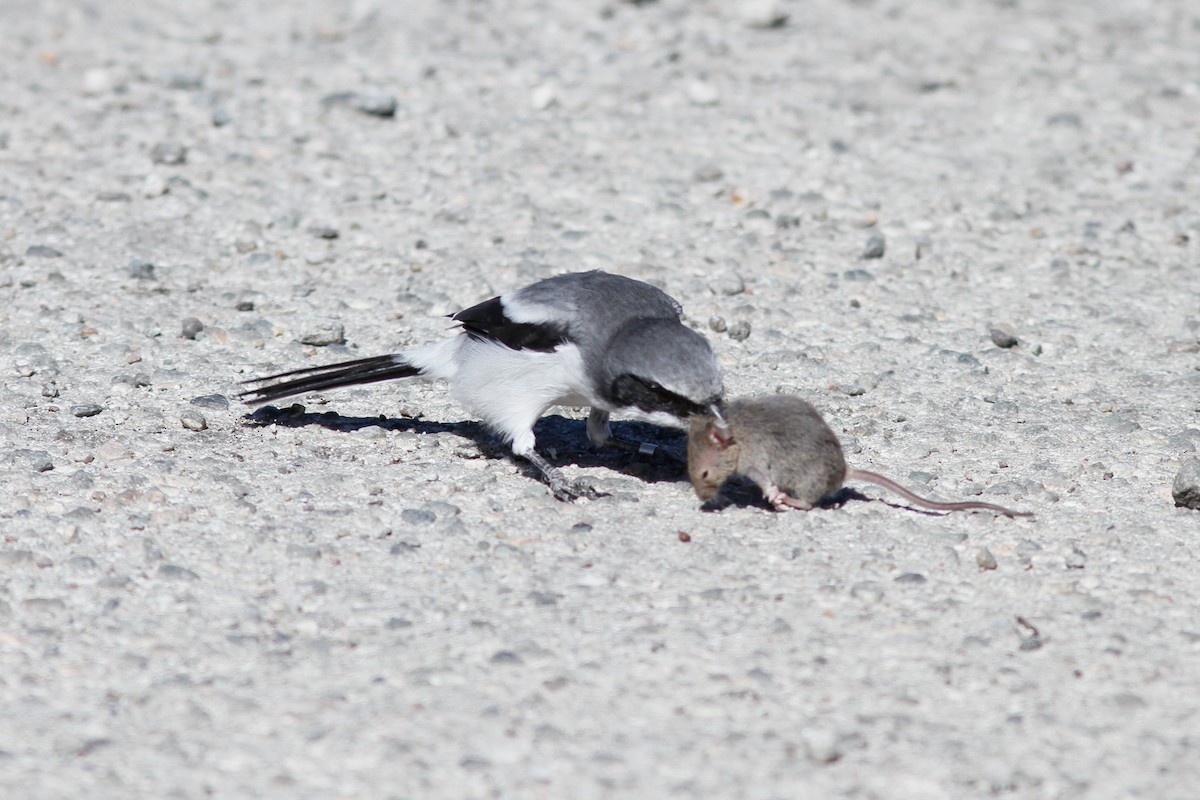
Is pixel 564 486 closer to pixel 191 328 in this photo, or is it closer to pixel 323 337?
pixel 323 337

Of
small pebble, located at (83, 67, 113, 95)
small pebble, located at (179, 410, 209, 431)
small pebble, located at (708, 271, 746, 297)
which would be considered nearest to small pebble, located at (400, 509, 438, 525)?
small pebble, located at (179, 410, 209, 431)

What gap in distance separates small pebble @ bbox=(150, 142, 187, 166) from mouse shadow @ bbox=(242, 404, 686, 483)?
3.21 m

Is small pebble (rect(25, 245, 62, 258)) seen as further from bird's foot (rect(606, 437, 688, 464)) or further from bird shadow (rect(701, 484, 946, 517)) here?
bird shadow (rect(701, 484, 946, 517))

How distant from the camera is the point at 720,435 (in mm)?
5051

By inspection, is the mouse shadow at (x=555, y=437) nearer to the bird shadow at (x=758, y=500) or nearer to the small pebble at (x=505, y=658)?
the bird shadow at (x=758, y=500)

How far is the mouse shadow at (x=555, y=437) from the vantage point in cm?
582

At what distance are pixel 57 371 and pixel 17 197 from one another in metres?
2.39

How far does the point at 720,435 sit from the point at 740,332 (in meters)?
1.93

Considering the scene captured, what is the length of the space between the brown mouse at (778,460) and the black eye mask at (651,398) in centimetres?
5

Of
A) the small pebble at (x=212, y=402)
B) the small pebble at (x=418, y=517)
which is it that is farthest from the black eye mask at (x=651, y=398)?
the small pebble at (x=212, y=402)

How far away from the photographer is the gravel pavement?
3844 millimetres

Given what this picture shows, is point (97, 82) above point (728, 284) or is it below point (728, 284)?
above

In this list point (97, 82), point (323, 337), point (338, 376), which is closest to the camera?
point (338, 376)

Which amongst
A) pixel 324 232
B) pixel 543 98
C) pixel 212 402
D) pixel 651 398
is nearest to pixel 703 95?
pixel 543 98
